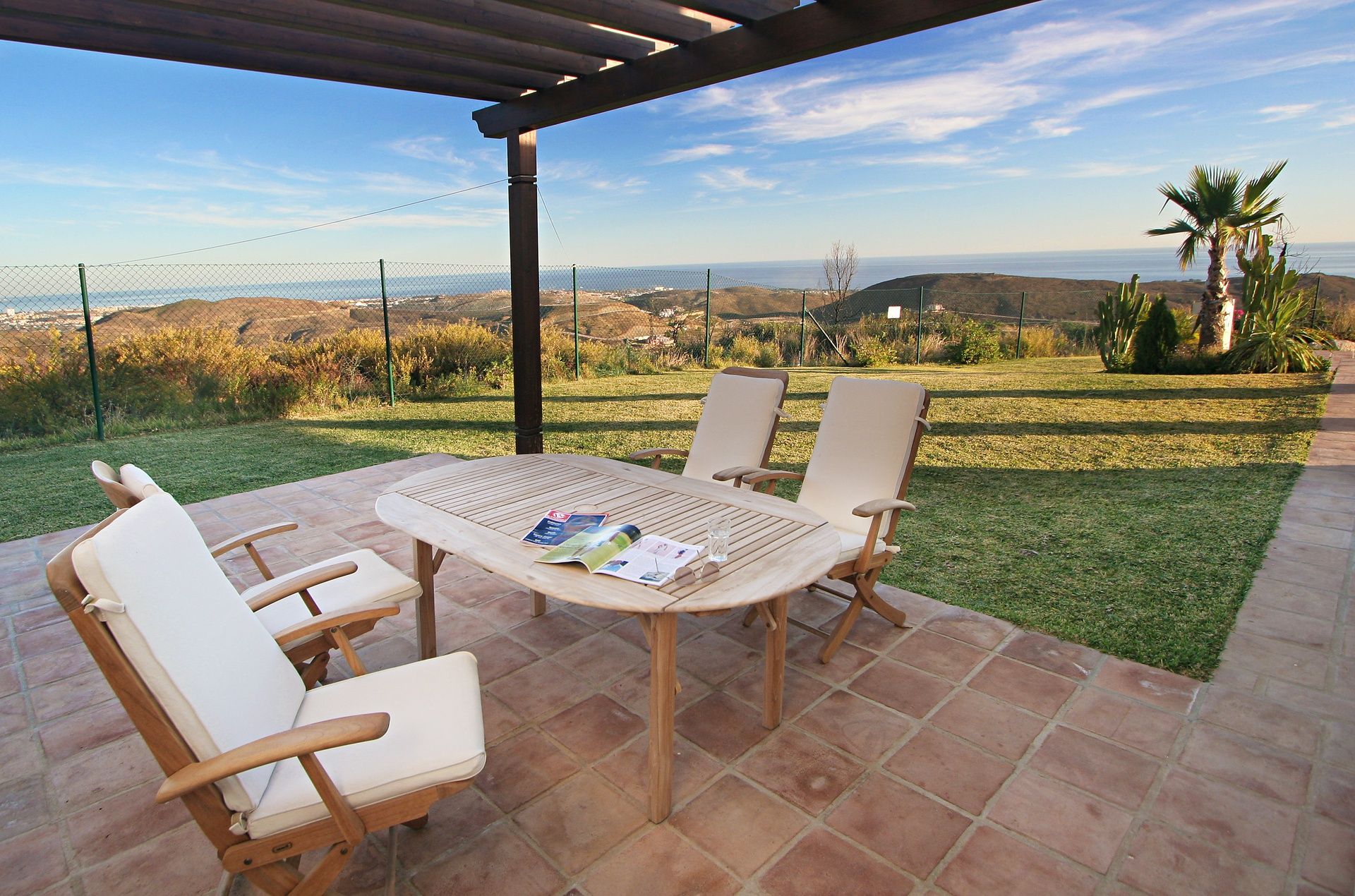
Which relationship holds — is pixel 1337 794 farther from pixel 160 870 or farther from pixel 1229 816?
pixel 160 870

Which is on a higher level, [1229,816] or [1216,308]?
[1216,308]

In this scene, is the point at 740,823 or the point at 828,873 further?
the point at 740,823

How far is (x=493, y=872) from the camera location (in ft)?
5.80

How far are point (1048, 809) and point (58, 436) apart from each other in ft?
29.0

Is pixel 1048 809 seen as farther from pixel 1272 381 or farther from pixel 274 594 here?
pixel 1272 381

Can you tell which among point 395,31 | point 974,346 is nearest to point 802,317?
point 974,346

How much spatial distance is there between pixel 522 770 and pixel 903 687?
138 centimetres

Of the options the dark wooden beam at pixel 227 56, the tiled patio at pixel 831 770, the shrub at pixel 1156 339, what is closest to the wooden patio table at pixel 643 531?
the tiled patio at pixel 831 770

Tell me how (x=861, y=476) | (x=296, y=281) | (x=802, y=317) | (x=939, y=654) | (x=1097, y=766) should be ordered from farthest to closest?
(x=802, y=317)
(x=296, y=281)
(x=861, y=476)
(x=939, y=654)
(x=1097, y=766)

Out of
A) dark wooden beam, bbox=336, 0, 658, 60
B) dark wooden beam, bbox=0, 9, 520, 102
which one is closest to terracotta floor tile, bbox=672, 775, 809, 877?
dark wooden beam, bbox=336, 0, 658, 60

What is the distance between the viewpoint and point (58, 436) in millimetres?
6934

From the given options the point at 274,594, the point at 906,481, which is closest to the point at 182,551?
the point at 274,594

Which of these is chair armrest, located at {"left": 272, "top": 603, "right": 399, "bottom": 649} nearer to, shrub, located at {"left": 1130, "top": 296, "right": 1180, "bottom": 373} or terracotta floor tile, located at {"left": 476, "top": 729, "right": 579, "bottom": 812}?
terracotta floor tile, located at {"left": 476, "top": 729, "right": 579, "bottom": 812}

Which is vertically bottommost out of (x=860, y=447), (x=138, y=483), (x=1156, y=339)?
(x=860, y=447)
